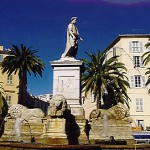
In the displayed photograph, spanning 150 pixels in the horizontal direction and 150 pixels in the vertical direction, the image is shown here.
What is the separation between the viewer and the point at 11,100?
61.7 m

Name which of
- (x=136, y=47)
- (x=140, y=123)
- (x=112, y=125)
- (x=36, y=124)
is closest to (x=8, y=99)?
(x=140, y=123)

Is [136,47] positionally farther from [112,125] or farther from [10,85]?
[112,125]

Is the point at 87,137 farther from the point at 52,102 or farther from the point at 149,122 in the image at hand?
the point at 149,122

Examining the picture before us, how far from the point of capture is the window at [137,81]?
185 ft

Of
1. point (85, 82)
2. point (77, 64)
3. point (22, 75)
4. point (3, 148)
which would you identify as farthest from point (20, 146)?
point (22, 75)

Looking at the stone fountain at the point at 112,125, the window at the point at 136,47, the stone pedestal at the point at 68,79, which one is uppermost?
the window at the point at 136,47

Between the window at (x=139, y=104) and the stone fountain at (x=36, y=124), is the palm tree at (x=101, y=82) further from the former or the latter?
the stone fountain at (x=36, y=124)

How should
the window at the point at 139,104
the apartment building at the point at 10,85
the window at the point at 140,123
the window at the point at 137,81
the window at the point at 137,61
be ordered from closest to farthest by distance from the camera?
the window at the point at 140,123, the window at the point at 139,104, the window at the point at 137,81, the window at the point at 137,61, the apartment building at the point at 10,85

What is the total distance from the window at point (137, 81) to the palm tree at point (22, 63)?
19.4 m

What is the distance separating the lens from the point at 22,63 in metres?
44.3

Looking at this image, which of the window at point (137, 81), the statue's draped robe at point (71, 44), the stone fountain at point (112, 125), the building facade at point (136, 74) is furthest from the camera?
the window at point (137, 81)

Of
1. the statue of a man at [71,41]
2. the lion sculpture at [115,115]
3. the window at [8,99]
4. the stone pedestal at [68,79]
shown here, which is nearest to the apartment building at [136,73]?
the window at [8,99]

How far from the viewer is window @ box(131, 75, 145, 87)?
2219 inches

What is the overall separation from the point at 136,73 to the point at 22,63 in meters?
23.9
